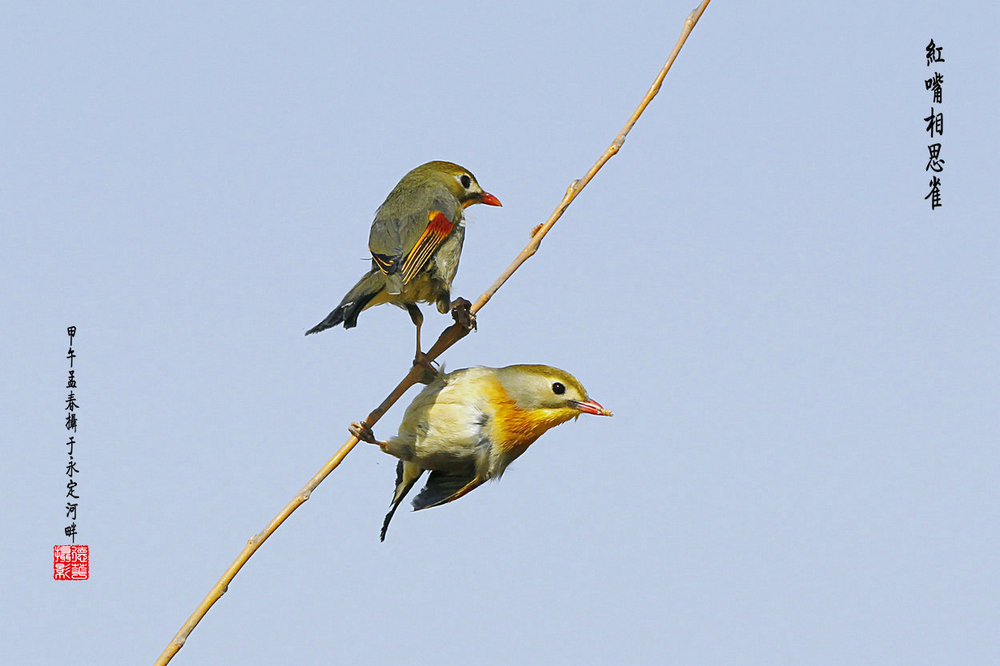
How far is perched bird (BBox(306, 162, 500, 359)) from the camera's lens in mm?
5320

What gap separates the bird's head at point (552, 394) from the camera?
514 centimetres

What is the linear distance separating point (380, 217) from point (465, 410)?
133cm

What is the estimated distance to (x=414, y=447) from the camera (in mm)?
5309

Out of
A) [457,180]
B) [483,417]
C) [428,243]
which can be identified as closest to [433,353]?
[483,417]

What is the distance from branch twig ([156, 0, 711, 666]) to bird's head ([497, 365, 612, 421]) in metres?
0.39

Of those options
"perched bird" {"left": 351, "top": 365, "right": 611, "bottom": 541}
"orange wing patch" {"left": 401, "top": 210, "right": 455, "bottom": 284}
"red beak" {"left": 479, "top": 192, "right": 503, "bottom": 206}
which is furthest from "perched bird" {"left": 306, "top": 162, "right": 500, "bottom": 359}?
"perched bird" {"left": 351, "top": 365, "right": 611, "bottom": 541}

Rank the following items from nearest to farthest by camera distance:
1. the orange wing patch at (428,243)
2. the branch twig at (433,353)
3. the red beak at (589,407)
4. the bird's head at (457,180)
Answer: the branch twig at (433,353)
the red beak at (589,407)
the orange wing patch at (428,243)
the bird's head at (457,180)

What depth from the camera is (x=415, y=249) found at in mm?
5500

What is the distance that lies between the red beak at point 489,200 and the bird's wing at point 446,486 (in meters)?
1.80

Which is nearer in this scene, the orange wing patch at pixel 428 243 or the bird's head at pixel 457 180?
the orange wing patch at pixel 428 243

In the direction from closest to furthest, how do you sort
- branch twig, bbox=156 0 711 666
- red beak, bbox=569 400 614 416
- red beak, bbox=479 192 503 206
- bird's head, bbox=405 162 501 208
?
branch twig, bbox=156 0 711 666 → red beak, bbox=569 400 614 416 → bird's head, bbox=405 162 501 208 → red beak, bbox=479 192 503 206

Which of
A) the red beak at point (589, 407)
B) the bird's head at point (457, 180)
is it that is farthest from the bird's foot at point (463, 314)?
the bird's head at point (457, 180)

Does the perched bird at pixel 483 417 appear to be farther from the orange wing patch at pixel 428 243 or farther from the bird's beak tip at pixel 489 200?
the bird's beak tip at pixel 489 200

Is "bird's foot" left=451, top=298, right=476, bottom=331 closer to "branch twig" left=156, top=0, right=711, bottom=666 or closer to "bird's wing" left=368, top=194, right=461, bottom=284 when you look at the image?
"branch twig" left=156, top=0, right=711, bottom=666
